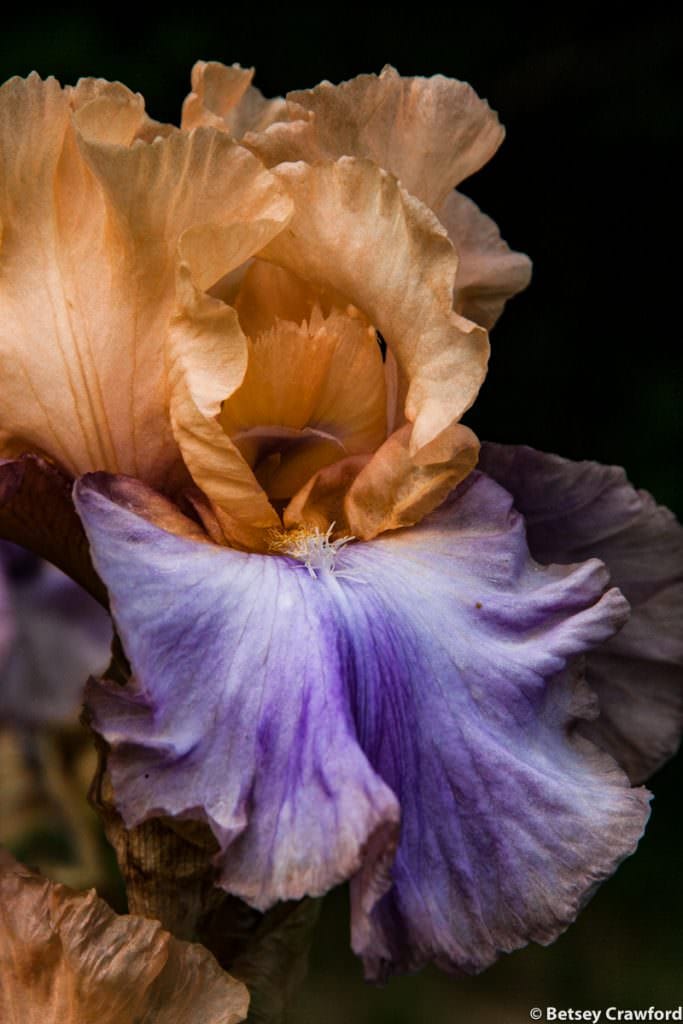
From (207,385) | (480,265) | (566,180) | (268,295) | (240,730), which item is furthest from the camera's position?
(566,180)

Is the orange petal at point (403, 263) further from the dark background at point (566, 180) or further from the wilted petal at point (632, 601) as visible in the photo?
the dark background at point (566, 180)

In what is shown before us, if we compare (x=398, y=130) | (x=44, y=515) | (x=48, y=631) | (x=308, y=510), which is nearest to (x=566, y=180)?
(x=48, y=631)

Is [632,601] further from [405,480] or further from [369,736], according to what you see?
[369,736]

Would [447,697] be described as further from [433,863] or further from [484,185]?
[484,185]

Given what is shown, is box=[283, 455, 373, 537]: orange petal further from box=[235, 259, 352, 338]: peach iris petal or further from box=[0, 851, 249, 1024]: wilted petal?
box=[0, 851, 249, 1024]: wilted petal

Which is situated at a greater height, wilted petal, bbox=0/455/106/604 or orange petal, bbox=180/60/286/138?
orange petal, bbox=180/60/286/138

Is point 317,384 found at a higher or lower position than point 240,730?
higher

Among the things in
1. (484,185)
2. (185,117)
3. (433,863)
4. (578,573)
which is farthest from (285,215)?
(484,185)

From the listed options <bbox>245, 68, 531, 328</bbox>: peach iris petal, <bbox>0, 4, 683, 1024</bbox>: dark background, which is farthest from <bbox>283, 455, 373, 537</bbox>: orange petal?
<bbox>0, 4, 683, 1024</bbox>: dark background
